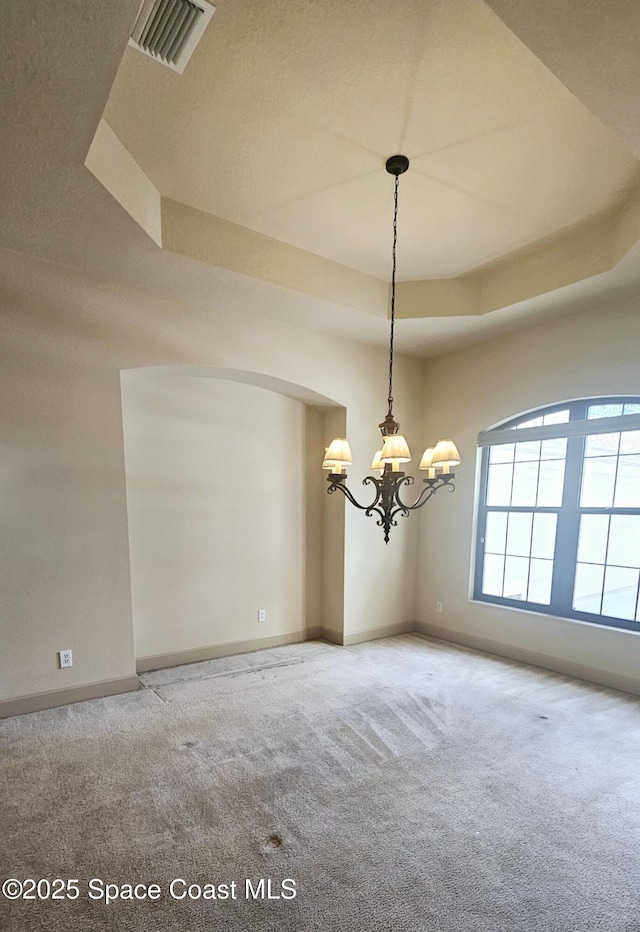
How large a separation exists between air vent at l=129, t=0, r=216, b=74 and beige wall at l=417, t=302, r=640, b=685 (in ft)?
11.7

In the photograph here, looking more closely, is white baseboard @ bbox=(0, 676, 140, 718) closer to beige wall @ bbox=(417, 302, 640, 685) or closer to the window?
beige wall @ bbox=(417, 302, 640, 685)

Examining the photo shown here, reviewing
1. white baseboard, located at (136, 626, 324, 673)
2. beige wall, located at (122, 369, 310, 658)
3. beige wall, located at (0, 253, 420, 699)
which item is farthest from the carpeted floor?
beige wall, located at (122, 369, 310, 658)

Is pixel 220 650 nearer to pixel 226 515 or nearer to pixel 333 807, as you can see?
pixel 226 515

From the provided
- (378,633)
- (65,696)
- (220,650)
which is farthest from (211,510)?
(378,633)

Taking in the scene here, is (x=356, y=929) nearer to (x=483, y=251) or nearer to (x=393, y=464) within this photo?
(x=393, y=464)

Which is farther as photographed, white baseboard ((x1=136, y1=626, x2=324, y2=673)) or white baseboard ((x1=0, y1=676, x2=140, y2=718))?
white baseboard ((x1=136, y1=626, x2=324, y2=673))

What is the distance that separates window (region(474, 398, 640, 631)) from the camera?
363 centimetres

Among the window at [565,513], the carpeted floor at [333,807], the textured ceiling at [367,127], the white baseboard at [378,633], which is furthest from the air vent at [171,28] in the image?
the white baseboard at [378,633]

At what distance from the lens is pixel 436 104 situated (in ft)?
6.82

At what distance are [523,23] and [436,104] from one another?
2.34 feet

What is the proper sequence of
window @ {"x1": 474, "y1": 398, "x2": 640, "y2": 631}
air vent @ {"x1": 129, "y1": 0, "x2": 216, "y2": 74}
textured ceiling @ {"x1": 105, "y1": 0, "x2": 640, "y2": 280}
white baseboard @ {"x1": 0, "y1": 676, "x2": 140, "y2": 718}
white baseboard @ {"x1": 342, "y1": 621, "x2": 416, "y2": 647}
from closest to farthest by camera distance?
air vent @ {"x1": 129, "y1": 0, "x2": 216, "y2": 74}, textured ceiling @ {"x1": 105, "y1": 0, "x2": 640, "y2": 280}, white baseboard @ {"x1": 0, "y1": 676, "x2": 140, "y2": 718}, window @ {"x1": 474, "y1": 398, "x2": 640, "y2": 631}, white baseboard @ {"x1": 342, "y1": 621, "x2": 416, "y2": 647}

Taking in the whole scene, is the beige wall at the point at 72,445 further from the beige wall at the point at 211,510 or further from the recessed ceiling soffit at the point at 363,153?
the recessed ceiling soffit at the point at 363,153

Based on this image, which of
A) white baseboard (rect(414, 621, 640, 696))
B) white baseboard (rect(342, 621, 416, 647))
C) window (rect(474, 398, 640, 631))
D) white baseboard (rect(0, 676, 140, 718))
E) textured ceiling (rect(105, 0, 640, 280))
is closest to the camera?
textured ceiling (rect(105, 0, 640, 280))

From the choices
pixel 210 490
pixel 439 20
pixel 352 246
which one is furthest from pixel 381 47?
pixel 210 490
